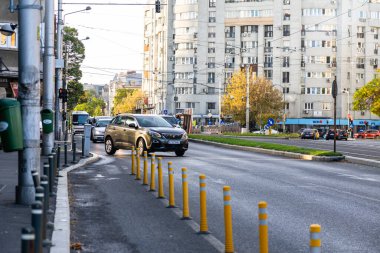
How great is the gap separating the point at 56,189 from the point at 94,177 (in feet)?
15.3

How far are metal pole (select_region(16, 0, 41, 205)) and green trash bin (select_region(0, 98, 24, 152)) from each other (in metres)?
0.66

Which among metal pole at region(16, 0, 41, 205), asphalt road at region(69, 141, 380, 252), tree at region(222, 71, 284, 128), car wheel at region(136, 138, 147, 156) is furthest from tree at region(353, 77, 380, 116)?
metal pole at region(16, 0, 41, 205)

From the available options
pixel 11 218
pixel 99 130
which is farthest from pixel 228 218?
pixel 99 130

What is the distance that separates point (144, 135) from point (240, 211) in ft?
55.0

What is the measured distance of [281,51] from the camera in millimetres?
109375

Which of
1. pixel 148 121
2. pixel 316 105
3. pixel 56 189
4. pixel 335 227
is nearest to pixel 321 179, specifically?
pixel 56 189

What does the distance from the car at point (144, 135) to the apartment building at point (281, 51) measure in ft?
247

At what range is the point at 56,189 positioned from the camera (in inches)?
547

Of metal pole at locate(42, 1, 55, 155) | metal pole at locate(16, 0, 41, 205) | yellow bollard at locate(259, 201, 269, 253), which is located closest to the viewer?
yellow bollard at locate(259, 201, 269, 253)

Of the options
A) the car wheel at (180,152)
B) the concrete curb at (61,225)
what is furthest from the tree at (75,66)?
the concrete curb at (61,225)

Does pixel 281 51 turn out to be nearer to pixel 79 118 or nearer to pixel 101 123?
pixel 79 118

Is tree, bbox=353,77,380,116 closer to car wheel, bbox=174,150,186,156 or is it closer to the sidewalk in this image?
car wheel, bbox=174,150,186,156

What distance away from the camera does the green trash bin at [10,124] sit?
34.7ft

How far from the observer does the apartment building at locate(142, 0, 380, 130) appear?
10812cm
